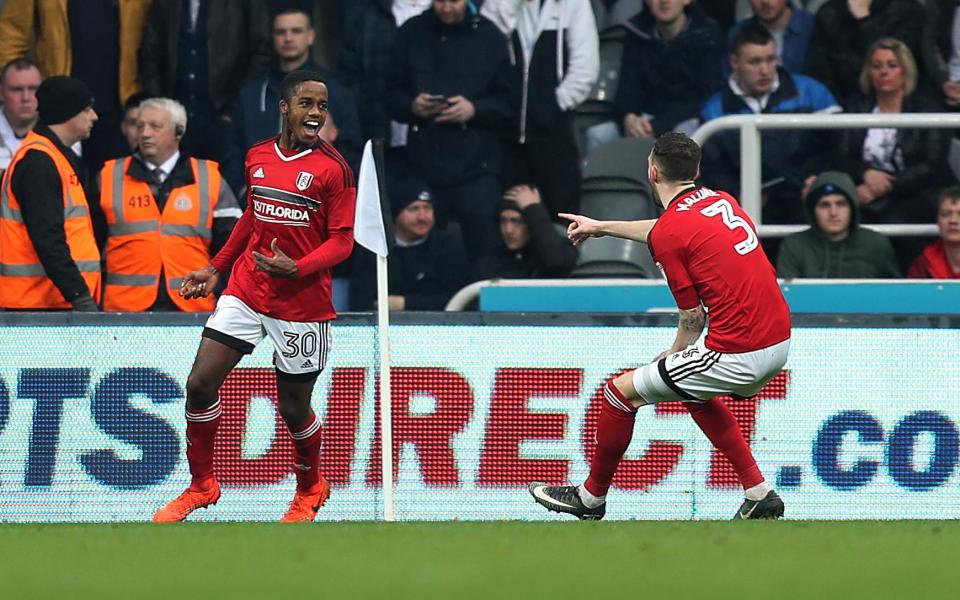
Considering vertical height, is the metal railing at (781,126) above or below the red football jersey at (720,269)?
above

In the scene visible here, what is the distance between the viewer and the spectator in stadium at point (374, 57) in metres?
11.0

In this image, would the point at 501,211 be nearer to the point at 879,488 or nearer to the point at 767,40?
the point at 767,40

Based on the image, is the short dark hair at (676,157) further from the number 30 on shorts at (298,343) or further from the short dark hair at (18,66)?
the short dark hair at (18,66)

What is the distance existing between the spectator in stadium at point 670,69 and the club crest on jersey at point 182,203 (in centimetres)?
294

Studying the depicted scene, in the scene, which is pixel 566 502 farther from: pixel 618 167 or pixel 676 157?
pixel 618 167

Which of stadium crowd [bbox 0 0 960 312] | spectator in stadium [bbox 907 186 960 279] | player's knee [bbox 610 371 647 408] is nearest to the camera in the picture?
player's knee [bbox 610 371 647 408]

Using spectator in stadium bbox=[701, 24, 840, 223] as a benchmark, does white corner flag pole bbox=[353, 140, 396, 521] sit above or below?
below

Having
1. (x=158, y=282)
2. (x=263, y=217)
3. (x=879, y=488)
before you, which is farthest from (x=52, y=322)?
(x=879, y=488)

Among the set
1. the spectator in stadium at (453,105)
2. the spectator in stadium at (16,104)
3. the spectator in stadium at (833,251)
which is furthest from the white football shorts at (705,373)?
the spectator in stadium at (16,104)

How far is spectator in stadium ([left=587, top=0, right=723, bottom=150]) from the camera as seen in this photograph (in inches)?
440

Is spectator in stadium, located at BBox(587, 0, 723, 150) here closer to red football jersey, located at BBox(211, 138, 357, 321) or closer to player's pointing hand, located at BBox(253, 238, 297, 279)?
red football jersey, located at BBox(211, 138, 357, 321)

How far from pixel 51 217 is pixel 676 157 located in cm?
359

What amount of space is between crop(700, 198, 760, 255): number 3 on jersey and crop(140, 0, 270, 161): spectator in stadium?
463 cm

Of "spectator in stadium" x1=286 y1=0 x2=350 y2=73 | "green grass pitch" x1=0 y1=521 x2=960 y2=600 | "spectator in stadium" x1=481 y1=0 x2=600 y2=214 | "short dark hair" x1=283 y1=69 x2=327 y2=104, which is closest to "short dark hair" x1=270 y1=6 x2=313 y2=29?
"spectator in stadium" x1=286 y1=0 x2=350 y2=73
